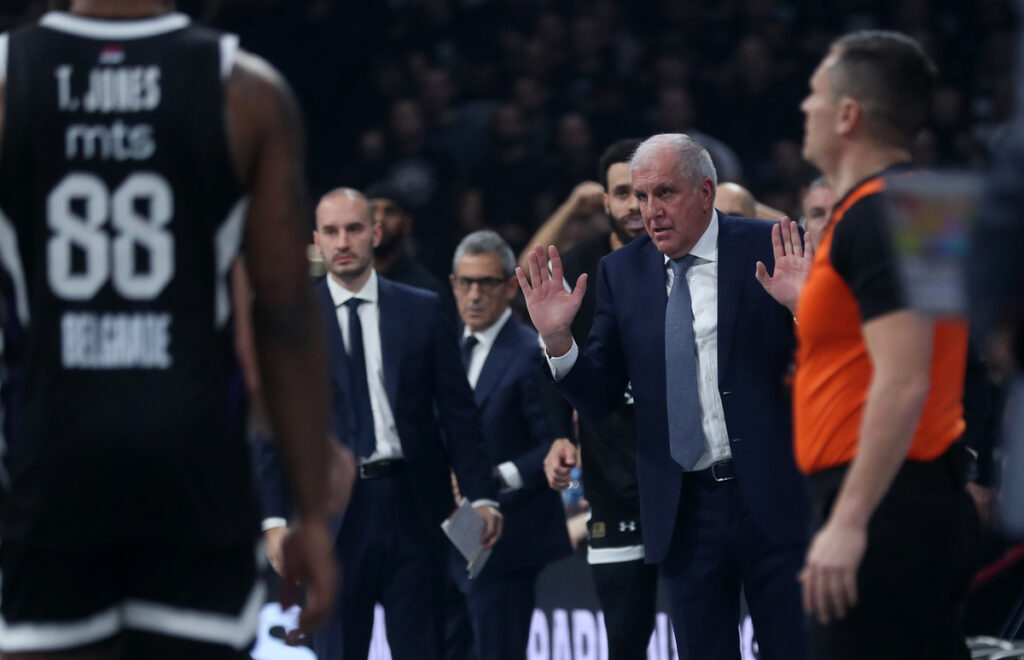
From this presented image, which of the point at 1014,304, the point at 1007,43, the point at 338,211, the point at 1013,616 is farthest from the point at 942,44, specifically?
the point at 1014,304

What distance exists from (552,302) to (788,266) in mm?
743

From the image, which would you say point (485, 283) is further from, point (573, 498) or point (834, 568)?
point (834, 568)

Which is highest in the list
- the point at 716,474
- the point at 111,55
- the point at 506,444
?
the point at 111,55

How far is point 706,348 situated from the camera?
5.04m

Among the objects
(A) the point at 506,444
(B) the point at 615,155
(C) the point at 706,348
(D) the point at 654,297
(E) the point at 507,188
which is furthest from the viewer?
(E) the point at 507,188

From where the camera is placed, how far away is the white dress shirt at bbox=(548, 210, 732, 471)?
195 inches

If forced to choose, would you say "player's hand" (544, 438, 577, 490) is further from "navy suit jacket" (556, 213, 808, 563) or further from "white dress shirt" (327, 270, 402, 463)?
"navy suit jacket" (556, 213, 808, 563)

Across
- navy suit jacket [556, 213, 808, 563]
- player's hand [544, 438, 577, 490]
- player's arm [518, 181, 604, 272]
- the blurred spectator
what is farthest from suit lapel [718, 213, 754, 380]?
the blurred spectator

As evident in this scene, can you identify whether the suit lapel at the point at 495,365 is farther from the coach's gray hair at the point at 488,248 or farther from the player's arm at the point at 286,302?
the player's arm at the point at 286,302

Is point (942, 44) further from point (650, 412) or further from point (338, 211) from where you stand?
point (650, 412)

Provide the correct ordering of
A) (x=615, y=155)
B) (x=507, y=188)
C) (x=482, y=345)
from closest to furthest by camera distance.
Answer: (x=615, y=155) → (x=482, y=345) → (x=507, y=188)

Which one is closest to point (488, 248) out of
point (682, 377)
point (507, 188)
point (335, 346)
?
point (335, 346)

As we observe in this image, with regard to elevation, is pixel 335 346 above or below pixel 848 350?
below

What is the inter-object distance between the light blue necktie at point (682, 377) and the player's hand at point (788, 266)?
0.33 metres
